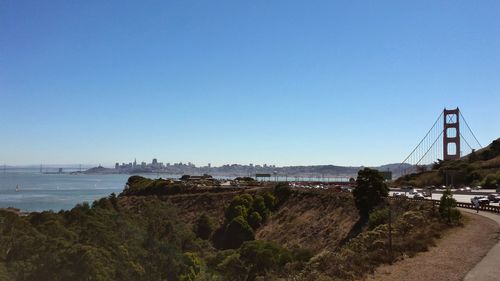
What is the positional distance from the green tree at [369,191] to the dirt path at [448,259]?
1726 cm

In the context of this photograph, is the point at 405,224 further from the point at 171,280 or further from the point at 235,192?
the point at 235,192

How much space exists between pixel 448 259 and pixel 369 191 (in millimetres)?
25019

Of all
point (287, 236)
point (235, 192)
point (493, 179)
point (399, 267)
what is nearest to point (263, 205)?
point (287, 236)

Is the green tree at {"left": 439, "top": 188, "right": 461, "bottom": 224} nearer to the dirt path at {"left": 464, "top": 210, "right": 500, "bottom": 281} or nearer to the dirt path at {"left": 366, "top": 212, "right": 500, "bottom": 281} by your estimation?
the dirt path at {"left": 366, "top": 212, "right": 500, "bottom": 281}

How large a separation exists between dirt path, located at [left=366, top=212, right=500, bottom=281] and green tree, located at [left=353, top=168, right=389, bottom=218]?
17.3 m

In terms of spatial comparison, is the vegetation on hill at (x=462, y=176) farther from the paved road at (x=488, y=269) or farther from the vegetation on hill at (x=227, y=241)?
the paved road at (x=488, y=269)

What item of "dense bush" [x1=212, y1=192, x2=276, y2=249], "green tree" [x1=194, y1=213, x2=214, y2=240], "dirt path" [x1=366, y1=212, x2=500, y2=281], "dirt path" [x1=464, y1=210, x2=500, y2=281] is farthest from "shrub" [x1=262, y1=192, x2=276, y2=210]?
"dirt path" [x1=464, y1=210, x2=500, y2=281]

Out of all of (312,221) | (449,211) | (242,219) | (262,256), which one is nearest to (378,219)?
(449,211)

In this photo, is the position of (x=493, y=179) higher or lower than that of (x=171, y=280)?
higher

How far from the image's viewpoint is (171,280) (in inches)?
1277

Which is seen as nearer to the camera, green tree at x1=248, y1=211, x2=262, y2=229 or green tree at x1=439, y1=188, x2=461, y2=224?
green tree at x1=439, y1=188, x2=461, y2=224

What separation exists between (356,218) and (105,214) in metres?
24.6

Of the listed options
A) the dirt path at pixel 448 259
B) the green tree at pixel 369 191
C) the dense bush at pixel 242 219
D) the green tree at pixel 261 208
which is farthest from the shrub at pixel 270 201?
the dirt path at pixel 448 259

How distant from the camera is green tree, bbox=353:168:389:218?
137 feet
